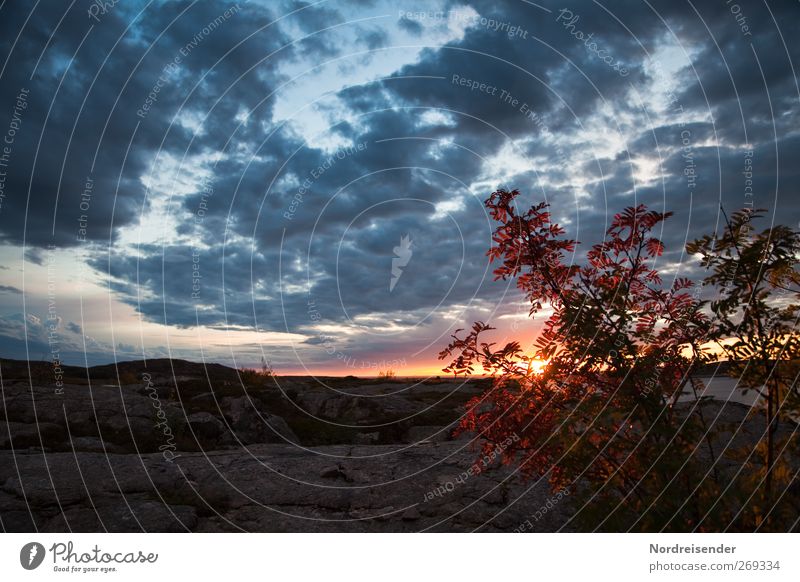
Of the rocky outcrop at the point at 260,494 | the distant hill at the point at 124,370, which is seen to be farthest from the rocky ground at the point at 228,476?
the distant hill at the point at 124,370

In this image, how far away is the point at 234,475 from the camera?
9836 mm

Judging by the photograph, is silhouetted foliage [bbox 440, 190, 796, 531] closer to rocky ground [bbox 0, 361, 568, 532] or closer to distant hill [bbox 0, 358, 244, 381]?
rocky ground [bbox 0, 361, 568, 532]

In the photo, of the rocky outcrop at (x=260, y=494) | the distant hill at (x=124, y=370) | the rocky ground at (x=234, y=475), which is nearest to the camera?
the rocky outcrop at (x=260, y=494)

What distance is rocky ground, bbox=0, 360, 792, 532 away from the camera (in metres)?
7.71

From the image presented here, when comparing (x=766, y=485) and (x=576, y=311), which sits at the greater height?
(x=576, y=311)

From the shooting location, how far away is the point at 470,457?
11.1 meters

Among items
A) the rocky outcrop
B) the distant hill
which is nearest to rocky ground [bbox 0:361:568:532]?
the rocky outcrop

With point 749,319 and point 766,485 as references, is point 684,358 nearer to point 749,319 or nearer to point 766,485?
point 749,319

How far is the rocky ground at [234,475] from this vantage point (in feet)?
25.3

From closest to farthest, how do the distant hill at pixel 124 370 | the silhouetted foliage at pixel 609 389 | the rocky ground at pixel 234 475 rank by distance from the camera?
the silhouetted foliage at pixel 609 389 → the rocky ground at pixel 234 475 → the distant hill at pixel 124 370

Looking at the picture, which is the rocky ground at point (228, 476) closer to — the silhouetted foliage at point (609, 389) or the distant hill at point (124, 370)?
the silhouetted foliage at point (609, 389)

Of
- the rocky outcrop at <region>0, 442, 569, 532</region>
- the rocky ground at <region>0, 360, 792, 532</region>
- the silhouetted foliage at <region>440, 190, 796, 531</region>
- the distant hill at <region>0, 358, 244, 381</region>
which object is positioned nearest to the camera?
the silhouetted foliage at <region>440, 190, 796, 531</region>
